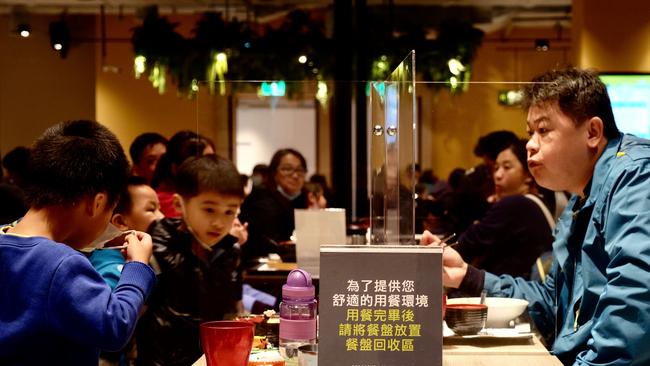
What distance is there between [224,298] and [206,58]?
4251 mm

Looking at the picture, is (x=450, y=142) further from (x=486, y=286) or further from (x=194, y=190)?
(x=486, y=286)

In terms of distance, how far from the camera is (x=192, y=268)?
3377 millimetres

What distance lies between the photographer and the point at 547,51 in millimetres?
7758

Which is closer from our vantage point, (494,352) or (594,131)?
(494,352)

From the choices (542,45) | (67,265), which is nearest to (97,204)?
(67,265)

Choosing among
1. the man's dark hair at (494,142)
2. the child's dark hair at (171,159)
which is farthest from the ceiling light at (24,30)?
the man's dark hair at (494,142)

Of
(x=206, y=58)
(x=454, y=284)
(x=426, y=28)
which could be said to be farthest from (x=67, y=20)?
(x=454, y=284)

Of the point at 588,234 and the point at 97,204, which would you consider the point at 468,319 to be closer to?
the point at 588,234

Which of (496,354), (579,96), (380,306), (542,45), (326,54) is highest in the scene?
(542,45)

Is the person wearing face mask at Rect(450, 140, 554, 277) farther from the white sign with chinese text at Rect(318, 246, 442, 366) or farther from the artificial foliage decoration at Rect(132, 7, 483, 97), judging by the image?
the artificial foliage decoration at Rect(132, 7, 483, 97)

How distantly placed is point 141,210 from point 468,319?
183 centimetres

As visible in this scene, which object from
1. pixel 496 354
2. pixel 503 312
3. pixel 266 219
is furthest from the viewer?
pixel 266 219

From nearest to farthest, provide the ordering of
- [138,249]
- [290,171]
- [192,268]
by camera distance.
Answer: [138,249]
[192,268]
[290,171]

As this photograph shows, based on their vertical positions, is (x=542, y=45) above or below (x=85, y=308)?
above
